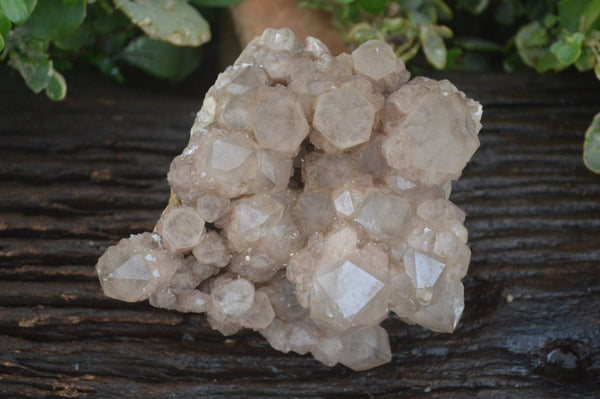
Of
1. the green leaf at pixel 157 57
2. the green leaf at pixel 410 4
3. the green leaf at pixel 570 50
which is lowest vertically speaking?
the green leaf at pixel 157 57

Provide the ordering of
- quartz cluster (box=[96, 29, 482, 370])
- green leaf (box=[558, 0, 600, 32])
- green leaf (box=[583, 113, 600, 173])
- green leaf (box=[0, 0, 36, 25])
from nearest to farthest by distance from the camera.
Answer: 1. quartz cluster (box=[96, 29, 482, 370])
2. green leaf (box=[0, 0, 36, 25])
3. green leaf (box=[583, 113, 600, 173])
4. green leaf (box=[558, 0, 600, 32])

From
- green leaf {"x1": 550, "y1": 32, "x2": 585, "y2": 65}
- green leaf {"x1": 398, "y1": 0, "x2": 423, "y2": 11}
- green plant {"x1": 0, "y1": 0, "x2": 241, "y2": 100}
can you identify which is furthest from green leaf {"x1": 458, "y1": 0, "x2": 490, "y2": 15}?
green plant {"x1": 0, "y1": 0, "x2": 241, "y2": 100}

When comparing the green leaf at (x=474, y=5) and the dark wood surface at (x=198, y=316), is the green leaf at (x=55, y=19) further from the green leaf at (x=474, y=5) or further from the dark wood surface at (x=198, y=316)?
the green leaf at (x=474, y=5)

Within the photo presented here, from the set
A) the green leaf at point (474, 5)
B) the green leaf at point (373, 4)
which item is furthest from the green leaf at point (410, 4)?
the green leaf at point (373, 4)

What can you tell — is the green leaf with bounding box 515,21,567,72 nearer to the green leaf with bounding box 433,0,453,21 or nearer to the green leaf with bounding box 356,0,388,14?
the green leaf with bounding box 433,0,453,21

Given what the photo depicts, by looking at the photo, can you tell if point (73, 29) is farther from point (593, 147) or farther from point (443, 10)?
point (593, 147)
